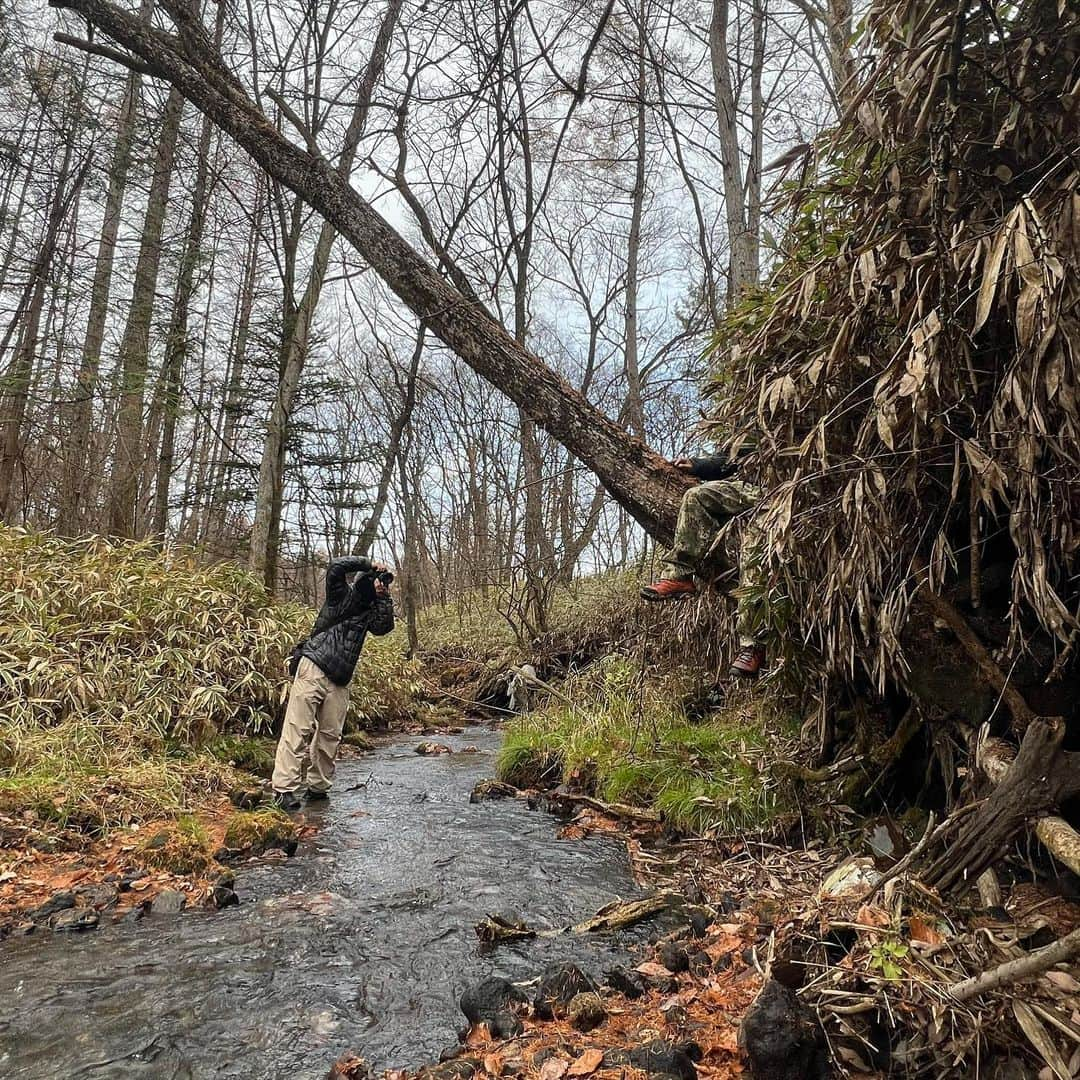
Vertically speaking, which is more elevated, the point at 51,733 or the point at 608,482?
the point at 608,482

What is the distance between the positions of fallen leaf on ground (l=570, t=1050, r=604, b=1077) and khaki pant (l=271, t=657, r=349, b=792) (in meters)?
3.96

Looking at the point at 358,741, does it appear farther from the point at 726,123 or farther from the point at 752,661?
the point at 726,123

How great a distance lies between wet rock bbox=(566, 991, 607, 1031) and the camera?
211cm

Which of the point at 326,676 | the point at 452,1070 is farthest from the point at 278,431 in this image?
the point at 452,1070

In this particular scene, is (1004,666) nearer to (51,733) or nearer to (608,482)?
(608,482)

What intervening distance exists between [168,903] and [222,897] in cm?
25

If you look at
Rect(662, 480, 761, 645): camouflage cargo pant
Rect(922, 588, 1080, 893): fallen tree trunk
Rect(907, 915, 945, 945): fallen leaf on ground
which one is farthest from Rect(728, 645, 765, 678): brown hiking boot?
Rect(907, 915, 945, 945): fallen leaf on ground

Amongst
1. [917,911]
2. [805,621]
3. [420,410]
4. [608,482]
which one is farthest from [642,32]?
[420,410]

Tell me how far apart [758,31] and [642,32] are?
2.06m

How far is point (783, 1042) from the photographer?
170 cm

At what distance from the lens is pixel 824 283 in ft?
10.2

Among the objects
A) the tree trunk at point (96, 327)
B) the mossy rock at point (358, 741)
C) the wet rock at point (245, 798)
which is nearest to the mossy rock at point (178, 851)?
the wet rock at point (245, 798)

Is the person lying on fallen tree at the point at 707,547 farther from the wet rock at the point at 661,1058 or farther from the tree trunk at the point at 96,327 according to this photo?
the tree trunk at the point at 96,327

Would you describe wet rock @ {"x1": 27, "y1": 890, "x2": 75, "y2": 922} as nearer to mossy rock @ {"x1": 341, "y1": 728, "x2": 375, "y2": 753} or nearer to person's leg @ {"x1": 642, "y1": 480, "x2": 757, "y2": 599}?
person's leg @ {"x1": 642, "y1": 480, "x2": 757, "y2": 599}
